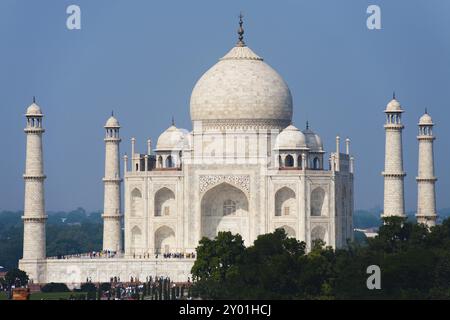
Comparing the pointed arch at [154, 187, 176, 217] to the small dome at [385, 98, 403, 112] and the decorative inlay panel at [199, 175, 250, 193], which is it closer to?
the decorative inlay panel at [199, 175, 250, 193]

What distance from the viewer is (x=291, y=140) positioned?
57.1 m

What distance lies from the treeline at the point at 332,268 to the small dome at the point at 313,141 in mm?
8454

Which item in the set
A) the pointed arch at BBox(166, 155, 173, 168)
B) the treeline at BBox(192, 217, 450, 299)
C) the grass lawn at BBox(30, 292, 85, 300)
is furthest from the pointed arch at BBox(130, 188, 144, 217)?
the treeline at BBox(192, 217, 450, 299)

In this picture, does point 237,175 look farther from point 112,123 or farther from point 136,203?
point 112,123

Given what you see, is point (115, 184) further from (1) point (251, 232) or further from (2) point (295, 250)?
(2) point (295, 250)

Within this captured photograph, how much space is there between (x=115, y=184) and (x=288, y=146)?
20.7ft

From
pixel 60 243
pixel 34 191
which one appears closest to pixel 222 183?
pixel 34 191

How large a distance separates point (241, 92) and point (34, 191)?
7.79 meters

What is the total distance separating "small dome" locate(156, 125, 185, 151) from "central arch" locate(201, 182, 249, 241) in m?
2.20

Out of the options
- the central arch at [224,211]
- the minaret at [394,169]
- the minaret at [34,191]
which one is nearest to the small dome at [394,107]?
the minaret at [394,169]

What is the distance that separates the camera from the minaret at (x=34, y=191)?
5644 cm

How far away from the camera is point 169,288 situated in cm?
5031
